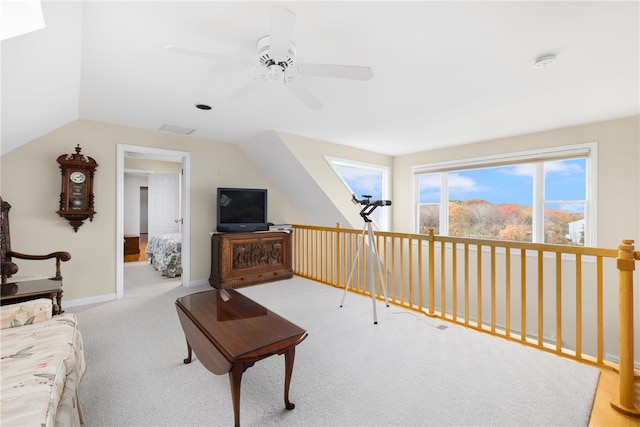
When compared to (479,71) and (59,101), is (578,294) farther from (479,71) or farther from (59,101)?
(59,101)

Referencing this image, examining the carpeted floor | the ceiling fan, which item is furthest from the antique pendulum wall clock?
the ceiling fan

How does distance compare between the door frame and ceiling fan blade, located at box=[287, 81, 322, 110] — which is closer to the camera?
ceiling fan blade, located at box=[287, 81, 322, 110]

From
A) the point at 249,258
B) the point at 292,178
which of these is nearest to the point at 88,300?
the point at 249,258

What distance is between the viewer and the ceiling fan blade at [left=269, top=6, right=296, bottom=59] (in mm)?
1258

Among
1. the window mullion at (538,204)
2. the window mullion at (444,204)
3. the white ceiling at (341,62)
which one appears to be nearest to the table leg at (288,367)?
the white ceiling at (341,62)

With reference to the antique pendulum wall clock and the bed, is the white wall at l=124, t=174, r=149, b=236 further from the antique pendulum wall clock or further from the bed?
the antique pendulum wall clock

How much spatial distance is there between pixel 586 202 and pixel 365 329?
3.47 metres

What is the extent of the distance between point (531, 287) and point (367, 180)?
312 cm

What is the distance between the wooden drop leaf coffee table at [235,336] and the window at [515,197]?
4.12 meters

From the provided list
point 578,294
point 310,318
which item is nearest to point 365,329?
point 310,318

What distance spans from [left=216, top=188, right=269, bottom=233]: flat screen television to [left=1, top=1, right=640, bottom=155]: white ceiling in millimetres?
1073

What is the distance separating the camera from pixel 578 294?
200cm

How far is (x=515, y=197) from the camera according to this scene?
4.23m

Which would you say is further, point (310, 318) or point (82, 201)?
point (82, 201)
